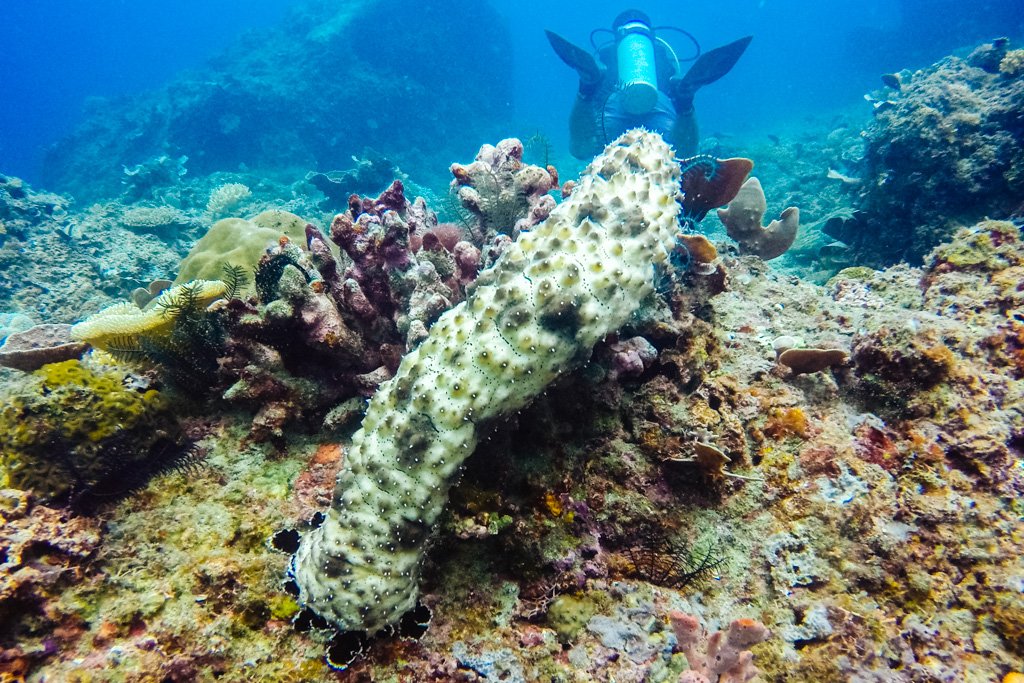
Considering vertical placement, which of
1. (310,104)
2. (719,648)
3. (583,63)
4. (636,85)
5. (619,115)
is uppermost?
(310,104)

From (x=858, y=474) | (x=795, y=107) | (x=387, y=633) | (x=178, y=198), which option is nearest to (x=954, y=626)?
(x=858, y=474)

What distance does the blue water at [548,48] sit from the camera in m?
36.9

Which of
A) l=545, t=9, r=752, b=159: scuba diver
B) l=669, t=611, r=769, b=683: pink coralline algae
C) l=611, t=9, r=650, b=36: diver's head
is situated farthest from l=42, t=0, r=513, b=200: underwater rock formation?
l=669, t=611, r=769, b=683: pink coralline algae

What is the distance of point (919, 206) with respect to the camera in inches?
354

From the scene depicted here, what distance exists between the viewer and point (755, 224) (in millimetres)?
5918

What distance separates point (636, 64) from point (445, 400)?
13316mm

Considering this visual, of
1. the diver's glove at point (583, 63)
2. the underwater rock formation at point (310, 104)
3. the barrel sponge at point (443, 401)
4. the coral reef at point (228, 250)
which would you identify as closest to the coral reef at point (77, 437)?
the barrel sponge at point (443, 401)

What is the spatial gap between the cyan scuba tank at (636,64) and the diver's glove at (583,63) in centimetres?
70

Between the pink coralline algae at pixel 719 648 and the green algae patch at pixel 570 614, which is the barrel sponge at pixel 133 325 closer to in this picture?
the green algae patch at pixel 570 614

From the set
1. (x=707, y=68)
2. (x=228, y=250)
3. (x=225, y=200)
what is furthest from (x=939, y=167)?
(x=225, y=200)

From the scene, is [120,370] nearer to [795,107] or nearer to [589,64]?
[589,64]

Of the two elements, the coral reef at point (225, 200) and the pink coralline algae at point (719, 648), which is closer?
the pink coralline algae at point (719, 648)

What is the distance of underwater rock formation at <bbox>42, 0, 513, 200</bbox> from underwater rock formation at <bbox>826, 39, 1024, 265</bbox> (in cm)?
2239

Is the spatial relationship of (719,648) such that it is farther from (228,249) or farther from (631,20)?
(631,20)
